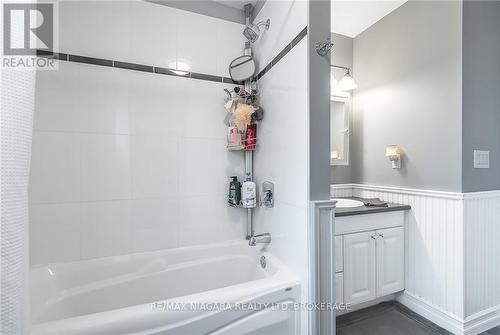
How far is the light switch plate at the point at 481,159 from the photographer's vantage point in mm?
1636

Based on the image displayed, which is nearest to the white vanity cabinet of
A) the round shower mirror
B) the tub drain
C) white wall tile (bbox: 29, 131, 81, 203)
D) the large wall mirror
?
the tub drain

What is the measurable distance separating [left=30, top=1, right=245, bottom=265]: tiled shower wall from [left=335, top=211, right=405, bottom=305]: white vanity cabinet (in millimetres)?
789

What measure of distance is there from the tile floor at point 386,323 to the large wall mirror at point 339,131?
1.31 meters

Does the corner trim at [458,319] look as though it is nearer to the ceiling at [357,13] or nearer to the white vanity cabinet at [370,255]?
the white vanity cabinet at [370,255]

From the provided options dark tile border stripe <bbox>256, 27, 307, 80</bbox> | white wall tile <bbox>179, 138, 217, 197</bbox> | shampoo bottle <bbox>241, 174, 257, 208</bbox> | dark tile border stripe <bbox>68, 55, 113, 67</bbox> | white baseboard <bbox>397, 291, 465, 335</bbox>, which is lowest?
white baseboard <bbox>397, 291, 465, 335</bbox>

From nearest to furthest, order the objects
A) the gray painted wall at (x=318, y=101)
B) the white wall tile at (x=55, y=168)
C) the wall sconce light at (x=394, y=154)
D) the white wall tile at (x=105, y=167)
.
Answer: the gray painted wall at (x=318, y=101), the white wall tile at (x=55, y=168), the white wall tile at (x=105, y=167), the wall sconce light at (x=394, y=154)

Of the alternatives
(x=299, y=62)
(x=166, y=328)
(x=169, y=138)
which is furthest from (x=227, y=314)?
(x=299, y=62)

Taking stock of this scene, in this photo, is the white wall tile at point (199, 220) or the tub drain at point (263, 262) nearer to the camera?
the tub drain at point (263, 262)

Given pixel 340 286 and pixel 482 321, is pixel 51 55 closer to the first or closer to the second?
pixel 340 286

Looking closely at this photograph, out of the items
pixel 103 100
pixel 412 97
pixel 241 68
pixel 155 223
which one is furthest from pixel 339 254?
pixel 103 100

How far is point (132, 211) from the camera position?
5.07 ft

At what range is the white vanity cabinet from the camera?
→ 1675 millimetres

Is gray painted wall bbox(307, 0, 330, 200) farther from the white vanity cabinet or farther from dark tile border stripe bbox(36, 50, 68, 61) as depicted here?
dark tile border stripe bbox(36, 50, 68, 61)

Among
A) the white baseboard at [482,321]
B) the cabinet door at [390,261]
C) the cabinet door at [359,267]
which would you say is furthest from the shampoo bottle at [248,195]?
the white baseboard at [482,321]
